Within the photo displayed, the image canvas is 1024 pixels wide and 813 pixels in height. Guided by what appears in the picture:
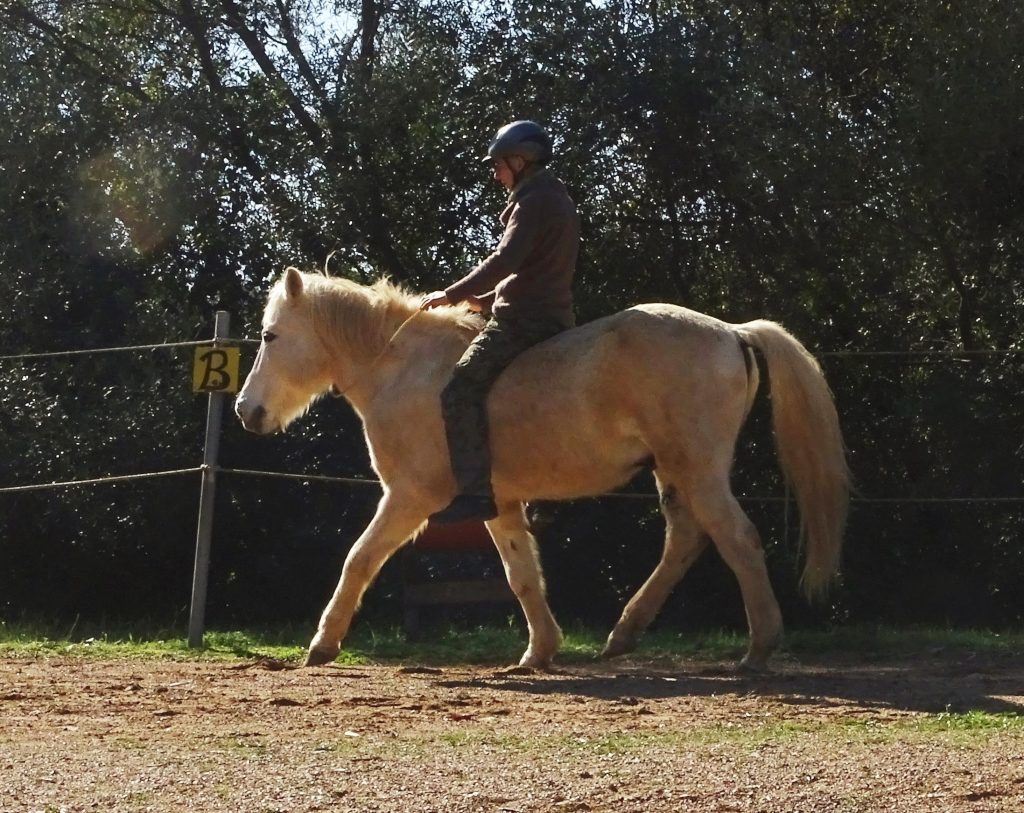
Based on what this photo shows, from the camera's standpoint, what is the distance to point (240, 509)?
492 inches

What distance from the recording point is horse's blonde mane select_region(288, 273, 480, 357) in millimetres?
8172

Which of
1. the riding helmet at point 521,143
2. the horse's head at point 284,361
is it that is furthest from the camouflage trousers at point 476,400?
the horse's head at point 284,361

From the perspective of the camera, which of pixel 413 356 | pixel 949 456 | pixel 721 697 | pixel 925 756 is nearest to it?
pixel 925 756

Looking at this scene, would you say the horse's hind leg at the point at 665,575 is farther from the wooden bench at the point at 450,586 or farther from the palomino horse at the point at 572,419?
the wooden bench at the point at 450,586

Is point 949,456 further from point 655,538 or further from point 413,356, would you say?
point 413,356

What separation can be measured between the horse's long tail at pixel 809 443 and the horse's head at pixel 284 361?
2.35m

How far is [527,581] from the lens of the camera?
320 inches

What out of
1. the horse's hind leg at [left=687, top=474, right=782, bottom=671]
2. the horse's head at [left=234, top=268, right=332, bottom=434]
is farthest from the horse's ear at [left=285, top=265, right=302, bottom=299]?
the horse's hind leg at [left=687, top=474, right=782, bottom=671]

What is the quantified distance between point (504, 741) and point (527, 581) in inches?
116

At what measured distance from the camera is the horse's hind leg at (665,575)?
8109mm

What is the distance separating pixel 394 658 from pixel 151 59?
7091 millimetres

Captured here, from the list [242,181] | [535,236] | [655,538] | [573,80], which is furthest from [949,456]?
[242,181]

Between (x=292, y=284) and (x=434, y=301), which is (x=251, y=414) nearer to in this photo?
(x=292, y=284)

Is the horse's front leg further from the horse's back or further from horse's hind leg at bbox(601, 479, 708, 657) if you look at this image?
horse's hind leg at bbox(601, 479, 708, 657)
